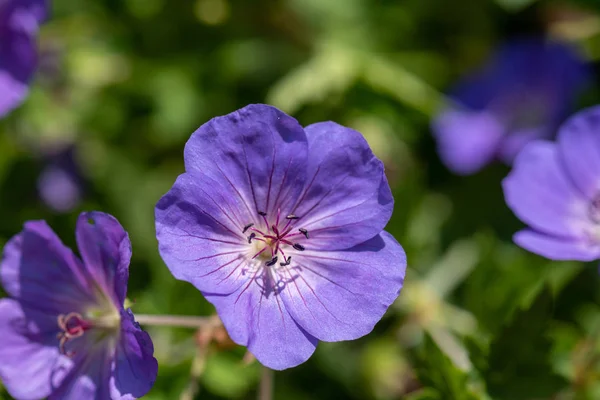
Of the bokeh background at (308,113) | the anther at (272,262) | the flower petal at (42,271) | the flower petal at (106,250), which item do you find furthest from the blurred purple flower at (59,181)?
the anther at (272,262)

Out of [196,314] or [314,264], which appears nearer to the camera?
[314,264]

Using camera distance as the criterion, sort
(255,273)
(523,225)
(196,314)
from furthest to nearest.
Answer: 1. (523,225)
2. (196,314)
3. (255,273)

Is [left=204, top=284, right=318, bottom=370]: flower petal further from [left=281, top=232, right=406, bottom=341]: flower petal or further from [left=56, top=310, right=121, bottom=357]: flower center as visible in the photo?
[left=56, top=310, right=121, bottom=357]: flower center

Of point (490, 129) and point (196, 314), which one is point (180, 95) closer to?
point (196, 314)

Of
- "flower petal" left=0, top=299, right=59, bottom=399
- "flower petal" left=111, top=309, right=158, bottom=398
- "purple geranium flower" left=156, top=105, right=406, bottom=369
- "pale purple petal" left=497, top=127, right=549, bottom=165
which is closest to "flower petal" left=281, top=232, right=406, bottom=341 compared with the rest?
"purple geranium flower" left=156, top=105, right=406, bottom=369

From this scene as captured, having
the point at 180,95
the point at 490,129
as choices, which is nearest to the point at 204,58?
the point at 180,95

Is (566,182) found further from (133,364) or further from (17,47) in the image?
(17,47)

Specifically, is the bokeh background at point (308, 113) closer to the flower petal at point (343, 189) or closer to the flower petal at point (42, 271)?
the flower petal at point (42, 271)

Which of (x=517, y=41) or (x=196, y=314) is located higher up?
(x=517, y=41)
